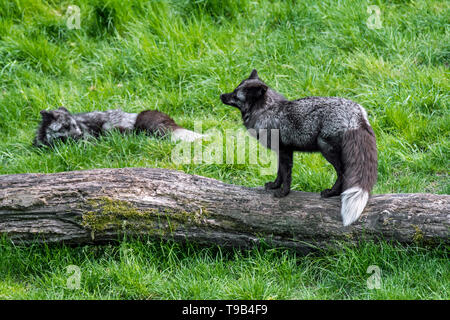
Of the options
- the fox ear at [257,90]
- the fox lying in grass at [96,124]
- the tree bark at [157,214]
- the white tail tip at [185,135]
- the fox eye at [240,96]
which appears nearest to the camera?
the tree bark at [157,214]

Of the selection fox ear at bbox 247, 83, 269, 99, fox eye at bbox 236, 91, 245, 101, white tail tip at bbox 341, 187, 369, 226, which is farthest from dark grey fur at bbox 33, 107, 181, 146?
white tail tip at bbox 341, 187, 369, 226

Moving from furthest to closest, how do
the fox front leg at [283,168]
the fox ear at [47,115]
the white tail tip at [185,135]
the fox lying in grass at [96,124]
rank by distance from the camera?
1. the fox ear at [47,115]
2. the fox lying in grass at [96,124]
3. the white tail tip at [185,135]
4. the fox front leg at [283,168]

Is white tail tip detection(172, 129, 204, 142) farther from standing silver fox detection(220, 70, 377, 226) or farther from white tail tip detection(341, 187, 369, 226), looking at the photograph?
white tail tip detection(341, 187, 369, 226)

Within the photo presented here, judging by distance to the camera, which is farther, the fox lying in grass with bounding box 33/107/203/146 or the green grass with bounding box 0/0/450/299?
the fox lying in grass with bounding box 33/107/203/146

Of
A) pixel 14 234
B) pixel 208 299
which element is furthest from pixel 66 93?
pixel 208 299

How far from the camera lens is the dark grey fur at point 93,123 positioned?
7.75m

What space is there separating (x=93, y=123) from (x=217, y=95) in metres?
1.91

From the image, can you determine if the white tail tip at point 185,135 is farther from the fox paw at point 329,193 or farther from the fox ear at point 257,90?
the fox paw at point 329,193

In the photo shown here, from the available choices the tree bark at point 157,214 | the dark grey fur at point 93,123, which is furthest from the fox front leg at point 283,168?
the dark grey fur at point 93,123

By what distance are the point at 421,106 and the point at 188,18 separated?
13.2 ft

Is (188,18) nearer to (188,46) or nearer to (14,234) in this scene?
(188,46)

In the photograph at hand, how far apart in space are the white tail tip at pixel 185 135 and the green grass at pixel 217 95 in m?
0.21

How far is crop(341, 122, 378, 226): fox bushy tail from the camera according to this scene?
4.68 m

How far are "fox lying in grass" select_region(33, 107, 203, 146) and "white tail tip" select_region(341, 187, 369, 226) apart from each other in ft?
10.2
